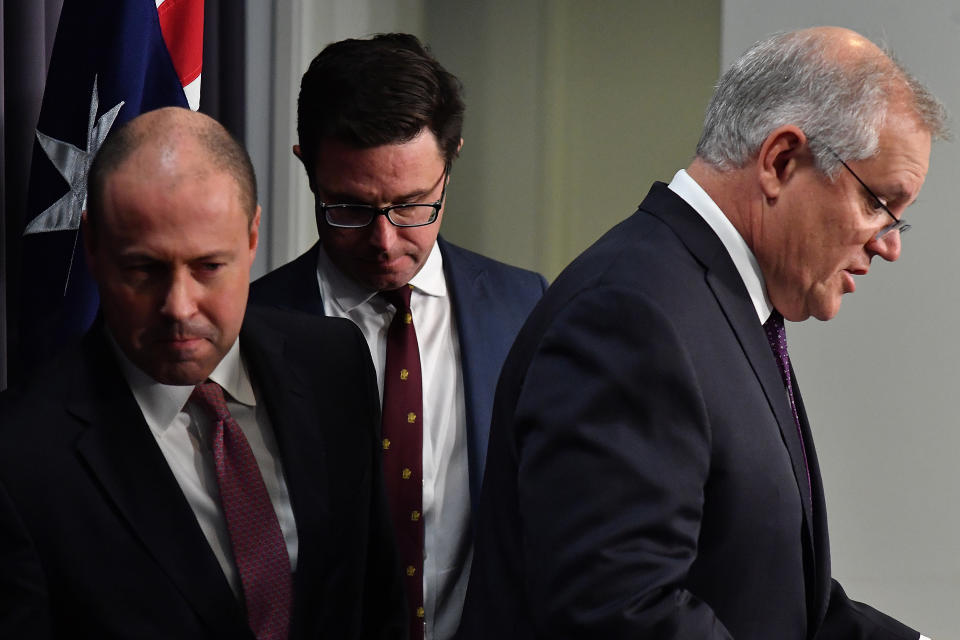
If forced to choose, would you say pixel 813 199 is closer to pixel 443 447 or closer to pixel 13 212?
pixel 443 447

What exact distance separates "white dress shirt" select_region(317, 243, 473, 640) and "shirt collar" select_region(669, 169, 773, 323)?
0.55 metres

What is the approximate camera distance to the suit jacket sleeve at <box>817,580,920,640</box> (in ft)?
4.81

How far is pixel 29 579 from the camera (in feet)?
3.38

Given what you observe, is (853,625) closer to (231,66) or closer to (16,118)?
(16,118)

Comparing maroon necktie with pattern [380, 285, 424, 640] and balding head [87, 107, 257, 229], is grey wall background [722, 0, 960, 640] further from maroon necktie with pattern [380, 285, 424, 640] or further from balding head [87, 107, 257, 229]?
balding head [87, 107, 257, 229]

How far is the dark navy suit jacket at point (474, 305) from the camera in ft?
5.53

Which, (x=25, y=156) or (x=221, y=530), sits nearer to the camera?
(x=221, y=530)

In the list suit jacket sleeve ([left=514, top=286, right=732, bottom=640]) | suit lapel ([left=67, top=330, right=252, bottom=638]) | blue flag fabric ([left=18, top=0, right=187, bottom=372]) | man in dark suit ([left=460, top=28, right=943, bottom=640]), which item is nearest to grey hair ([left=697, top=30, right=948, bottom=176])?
man in dark suit ([left=460, top=28, right=943, bottom=640])

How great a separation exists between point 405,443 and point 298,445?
41cm

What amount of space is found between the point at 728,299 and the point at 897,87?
1.01 feet

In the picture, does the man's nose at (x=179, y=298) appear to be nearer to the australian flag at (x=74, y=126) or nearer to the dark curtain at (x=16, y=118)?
the australian flag at (x=74, y=126)

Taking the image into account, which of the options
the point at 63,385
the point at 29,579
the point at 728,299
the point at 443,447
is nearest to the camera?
the point at 29,579

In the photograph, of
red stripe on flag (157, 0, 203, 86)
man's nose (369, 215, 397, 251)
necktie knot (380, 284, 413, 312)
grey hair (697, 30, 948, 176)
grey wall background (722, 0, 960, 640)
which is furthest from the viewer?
grey wall background (722, 0, 960, 640)

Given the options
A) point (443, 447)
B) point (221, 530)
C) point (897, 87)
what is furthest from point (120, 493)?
point (897, 87)
